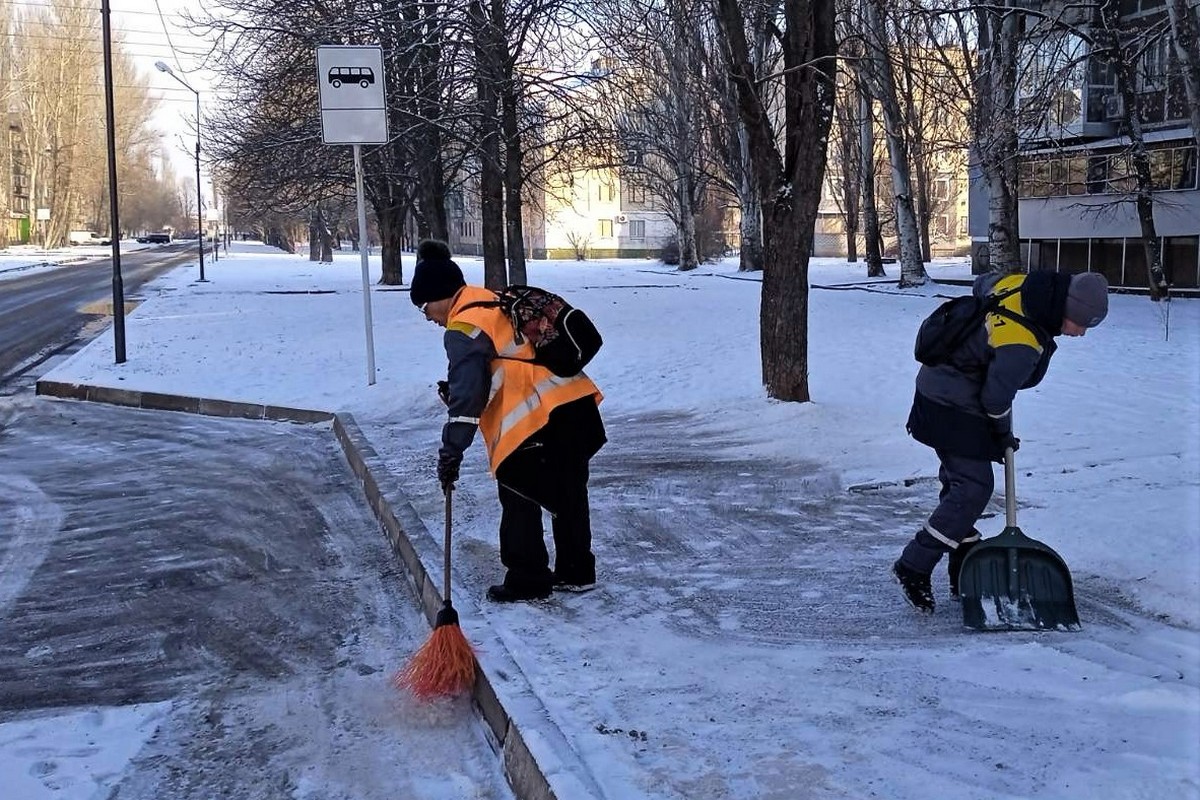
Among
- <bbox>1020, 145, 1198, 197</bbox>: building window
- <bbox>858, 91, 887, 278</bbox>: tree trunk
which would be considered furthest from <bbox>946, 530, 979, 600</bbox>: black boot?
<bbox>858, 91, 887, 278</bbox>: tree trunk

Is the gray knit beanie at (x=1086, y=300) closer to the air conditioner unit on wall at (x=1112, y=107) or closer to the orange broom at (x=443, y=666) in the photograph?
the orange broom at (x=443, y=666)

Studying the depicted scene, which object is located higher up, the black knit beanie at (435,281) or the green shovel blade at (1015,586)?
the black knit beanie at (435,281)

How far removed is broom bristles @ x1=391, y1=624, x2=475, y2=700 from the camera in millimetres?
4121

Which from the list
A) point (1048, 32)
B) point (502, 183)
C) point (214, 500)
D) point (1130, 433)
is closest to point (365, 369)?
point (214, 500)

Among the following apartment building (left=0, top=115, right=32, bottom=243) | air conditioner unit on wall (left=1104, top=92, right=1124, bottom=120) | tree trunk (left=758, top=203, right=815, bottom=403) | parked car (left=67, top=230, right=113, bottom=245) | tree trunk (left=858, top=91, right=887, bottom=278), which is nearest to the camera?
tree trunk (left=758, top=203, right=815, bottom=403)

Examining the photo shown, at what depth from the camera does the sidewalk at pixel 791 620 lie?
331 centimetres

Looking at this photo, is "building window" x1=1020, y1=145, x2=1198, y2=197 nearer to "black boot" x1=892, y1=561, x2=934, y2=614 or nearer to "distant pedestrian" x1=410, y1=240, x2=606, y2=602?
"black boot" x1=892, y1=561, x2=934, y2=614

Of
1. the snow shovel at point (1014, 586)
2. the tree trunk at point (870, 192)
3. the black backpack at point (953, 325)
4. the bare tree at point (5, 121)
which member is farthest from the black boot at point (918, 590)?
the bare tree at point (5, 121)

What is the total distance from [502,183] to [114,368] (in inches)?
312

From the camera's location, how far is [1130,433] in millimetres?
8227

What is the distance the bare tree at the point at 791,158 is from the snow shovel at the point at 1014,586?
4.97 meters

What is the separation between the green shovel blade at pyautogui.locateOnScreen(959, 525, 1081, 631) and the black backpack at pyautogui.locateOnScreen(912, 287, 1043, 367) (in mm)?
793

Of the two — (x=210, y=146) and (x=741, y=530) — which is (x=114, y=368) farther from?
(x=210, y=146)

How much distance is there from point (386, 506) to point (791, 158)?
181 inches
